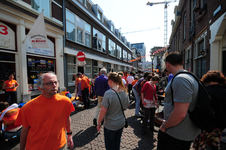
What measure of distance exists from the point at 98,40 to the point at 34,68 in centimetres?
985

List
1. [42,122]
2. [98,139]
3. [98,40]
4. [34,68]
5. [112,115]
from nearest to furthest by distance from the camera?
[42,122] < [112,115] < [98,139] < [34,68] < [98,40]

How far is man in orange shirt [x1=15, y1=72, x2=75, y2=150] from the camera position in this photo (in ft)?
4.69

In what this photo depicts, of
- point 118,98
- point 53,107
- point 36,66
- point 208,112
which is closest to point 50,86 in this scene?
point 53,107

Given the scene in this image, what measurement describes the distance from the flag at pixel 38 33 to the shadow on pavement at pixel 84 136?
4936 mm

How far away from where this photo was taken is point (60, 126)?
1.58 meters

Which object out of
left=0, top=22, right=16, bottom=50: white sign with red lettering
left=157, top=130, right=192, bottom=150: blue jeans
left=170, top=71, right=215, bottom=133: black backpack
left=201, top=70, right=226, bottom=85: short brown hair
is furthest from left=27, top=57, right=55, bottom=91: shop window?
left=201, top=70, right=226, bottom=85: short brown hair

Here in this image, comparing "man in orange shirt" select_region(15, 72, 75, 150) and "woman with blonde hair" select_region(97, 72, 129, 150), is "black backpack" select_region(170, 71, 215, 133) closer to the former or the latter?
"woman with blonde hair" select_region(97, 72, 129, 150)

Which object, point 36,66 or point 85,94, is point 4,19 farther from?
point 85,94

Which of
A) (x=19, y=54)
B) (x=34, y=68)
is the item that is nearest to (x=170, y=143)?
(x=19, y=54)

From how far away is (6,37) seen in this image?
5.75m

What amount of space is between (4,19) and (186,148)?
850 cm

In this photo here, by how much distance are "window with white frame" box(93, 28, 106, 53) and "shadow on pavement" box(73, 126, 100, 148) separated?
1214cm

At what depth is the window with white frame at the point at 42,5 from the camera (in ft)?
23.4

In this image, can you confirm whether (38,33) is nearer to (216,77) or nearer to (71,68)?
(71,68)
